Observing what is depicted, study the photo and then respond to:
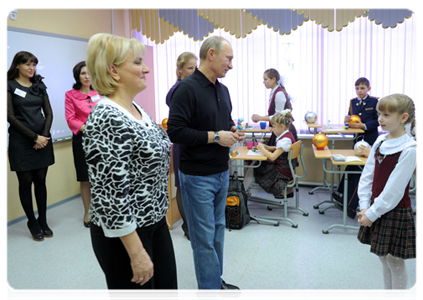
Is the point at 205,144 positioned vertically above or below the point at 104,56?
below

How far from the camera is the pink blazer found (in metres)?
3.40

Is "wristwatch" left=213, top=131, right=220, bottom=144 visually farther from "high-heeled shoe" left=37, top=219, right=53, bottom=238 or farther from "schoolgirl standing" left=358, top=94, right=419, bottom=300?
"high-heeled shoe" left=37, top=219, right=53, bottom=238

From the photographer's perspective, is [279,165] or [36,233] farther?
[279,165]

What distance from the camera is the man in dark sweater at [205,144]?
1816mm

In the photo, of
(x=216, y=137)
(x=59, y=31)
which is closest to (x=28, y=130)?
(x=59, y=31)

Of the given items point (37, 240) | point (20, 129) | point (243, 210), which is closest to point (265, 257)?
point (243, 210)

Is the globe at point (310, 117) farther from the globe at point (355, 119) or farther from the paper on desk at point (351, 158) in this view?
the paper on desk at point (351, 158)

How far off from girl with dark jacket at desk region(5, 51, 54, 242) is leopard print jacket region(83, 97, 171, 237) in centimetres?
240

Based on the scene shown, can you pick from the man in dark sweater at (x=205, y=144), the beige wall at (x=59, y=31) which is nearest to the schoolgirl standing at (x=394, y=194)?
→ the man in dark sweater at (x=205, y=144)

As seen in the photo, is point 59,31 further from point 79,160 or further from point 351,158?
point 351,158

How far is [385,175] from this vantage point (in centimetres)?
182

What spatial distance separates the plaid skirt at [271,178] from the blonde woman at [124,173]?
7.86 ft

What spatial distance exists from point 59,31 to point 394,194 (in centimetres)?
402

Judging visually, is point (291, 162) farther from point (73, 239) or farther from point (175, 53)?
point (175, 53)
